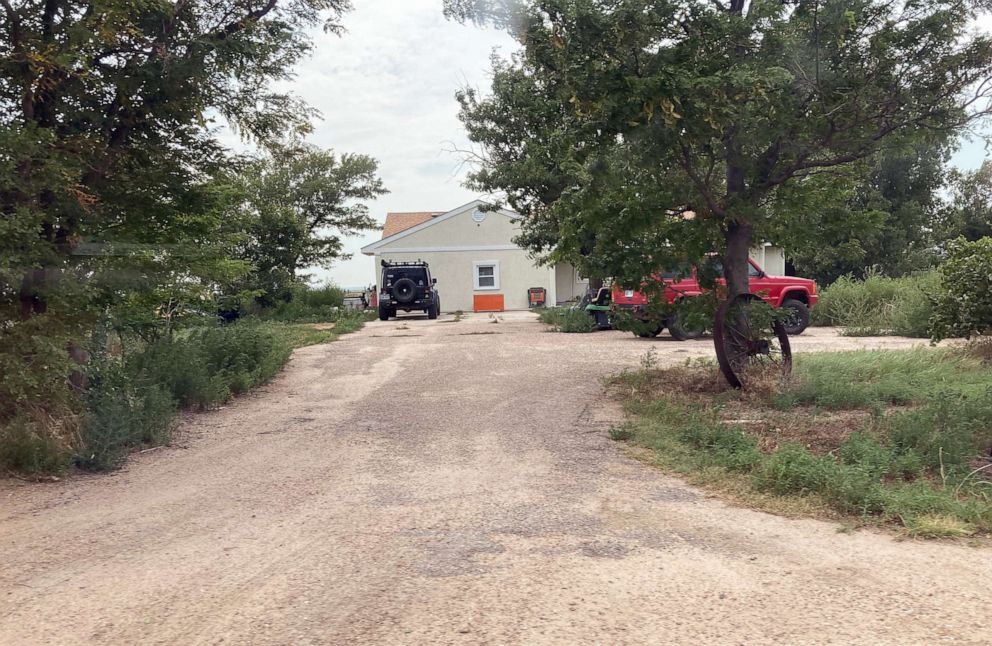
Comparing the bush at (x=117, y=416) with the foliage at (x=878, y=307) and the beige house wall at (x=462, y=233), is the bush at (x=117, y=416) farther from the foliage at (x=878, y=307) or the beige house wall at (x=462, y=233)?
the beige house wall at (x=462, y=233)

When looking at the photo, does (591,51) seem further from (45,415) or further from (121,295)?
(45,415)

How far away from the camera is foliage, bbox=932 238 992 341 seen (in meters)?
8.80

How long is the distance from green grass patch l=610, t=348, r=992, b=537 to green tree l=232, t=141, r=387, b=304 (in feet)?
65.3

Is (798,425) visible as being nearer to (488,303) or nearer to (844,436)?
(844,436)

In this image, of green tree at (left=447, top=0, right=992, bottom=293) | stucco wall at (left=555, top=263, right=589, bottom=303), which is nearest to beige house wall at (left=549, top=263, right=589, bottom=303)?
stucco wall at (left=555, top=263, right=589, bottom=303)

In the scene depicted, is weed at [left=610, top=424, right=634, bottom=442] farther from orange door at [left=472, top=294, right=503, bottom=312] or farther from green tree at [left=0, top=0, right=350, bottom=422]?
orange door at [left=472, top=294, right=503, bottom=312]

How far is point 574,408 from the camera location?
9086 mm

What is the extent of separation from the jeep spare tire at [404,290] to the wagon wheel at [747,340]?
18.8m

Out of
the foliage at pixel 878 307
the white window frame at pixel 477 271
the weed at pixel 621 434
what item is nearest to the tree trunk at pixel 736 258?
the weed at pixel 621 434

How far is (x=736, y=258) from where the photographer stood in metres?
9.59

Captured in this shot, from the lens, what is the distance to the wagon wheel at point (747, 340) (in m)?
9.29

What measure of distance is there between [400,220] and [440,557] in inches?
1633

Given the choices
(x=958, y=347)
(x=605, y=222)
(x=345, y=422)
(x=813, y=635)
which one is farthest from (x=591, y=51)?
(x=958, y=347)

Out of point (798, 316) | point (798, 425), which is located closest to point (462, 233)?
point (798, 316)
